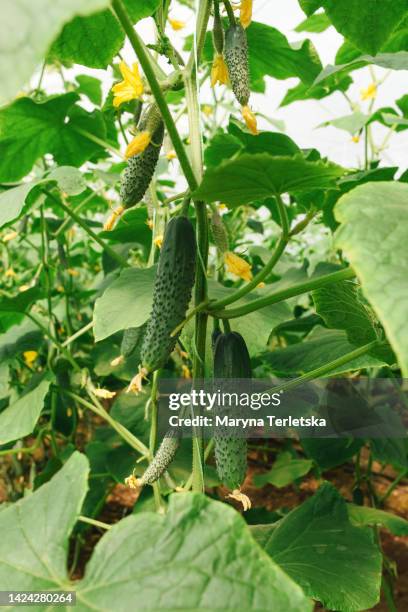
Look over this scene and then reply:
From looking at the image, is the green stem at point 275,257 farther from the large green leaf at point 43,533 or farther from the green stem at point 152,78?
the large green leaf at point 43,533

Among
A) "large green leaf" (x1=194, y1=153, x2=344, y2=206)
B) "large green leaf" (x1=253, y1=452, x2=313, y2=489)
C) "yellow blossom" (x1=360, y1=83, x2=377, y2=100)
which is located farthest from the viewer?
"yellow blossom" (x1=360, y1=83, x2=377, y2=100)

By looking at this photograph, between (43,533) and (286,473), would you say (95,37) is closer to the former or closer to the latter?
(43,533)

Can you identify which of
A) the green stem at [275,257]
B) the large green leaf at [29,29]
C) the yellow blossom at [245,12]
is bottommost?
A: the large green leaf at [29,29]

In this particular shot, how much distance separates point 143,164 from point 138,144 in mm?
44

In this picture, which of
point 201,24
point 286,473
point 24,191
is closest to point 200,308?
point 201,24

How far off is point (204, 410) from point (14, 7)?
65 centimetres

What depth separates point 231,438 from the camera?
0.84 meters

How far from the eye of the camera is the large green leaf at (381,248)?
0.47 m

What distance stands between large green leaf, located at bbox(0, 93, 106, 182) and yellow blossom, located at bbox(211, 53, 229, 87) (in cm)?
67

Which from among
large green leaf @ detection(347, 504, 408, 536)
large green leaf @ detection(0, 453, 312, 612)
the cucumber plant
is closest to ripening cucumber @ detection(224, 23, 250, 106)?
the cucumber plant

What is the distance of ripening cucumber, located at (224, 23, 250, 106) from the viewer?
792mm

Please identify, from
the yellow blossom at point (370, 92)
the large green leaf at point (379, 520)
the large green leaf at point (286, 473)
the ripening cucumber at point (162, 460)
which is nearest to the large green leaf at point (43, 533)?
the ripening cucumber at point (162, 460)

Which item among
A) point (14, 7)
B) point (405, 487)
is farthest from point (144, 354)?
point (405, 487)

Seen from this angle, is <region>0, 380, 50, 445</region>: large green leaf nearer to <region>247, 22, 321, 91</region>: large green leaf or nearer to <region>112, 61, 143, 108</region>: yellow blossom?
<region>112, 61, 143, 108</region>: yellow blossom
